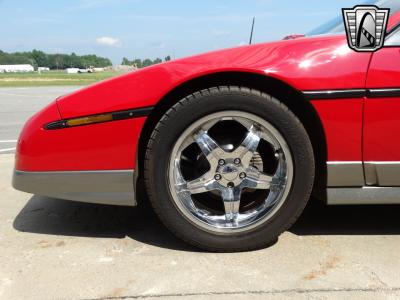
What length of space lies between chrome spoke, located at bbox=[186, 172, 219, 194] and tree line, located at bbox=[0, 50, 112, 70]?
344 feet

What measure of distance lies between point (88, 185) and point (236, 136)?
0.83m

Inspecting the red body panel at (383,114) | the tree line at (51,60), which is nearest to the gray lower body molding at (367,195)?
the red body panel at (383,114)

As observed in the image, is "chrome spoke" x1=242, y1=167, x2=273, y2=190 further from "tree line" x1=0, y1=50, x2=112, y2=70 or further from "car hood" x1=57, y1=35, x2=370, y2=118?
"tree line" x1=0, y1=50, x2=112, y2=70

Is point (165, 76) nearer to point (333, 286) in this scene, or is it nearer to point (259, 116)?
point (259, 116)

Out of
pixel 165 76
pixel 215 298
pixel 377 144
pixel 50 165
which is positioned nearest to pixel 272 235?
pixel 215 298

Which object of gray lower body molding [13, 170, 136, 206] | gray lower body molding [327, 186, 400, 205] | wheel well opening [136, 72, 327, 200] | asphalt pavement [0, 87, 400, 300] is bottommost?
asphalt pavement [0, 87, 400, 300]

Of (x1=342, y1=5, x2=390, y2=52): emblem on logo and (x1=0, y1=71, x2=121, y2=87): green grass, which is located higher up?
(x1=342, y1=5, x2=390, y2=52): emblem on logo

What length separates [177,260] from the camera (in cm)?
231

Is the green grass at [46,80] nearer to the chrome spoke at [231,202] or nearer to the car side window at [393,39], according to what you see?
the chrome spoke at [231,202]

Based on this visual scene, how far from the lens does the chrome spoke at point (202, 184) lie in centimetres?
237

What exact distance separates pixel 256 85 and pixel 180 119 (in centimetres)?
43

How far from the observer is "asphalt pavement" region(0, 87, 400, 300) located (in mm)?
2012

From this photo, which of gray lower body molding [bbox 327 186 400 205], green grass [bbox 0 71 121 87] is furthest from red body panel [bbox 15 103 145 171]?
green grass [bbox 0 71 121 87]

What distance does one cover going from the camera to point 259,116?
7.40ft
